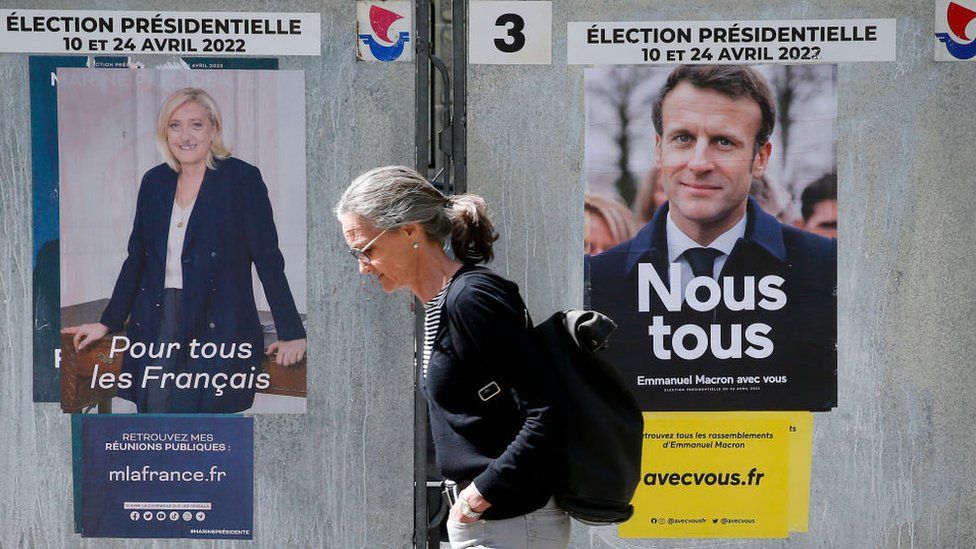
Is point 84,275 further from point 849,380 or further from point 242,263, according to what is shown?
point 849,380

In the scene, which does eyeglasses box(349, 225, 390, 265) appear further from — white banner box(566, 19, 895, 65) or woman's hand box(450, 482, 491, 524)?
white banner box(566, 19, 895, 65)

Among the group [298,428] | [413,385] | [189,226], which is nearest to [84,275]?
[189,226]

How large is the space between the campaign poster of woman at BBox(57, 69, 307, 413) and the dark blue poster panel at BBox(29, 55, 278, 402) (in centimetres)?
4

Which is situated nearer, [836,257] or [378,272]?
[378,272]

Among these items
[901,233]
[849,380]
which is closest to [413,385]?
[849,380]

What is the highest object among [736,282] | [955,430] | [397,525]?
[736,282]

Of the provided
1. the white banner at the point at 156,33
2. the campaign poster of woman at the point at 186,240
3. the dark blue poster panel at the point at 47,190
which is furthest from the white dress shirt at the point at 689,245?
the dark blue poster panel at the point at 47,190

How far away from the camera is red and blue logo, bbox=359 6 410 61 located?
4871 mm

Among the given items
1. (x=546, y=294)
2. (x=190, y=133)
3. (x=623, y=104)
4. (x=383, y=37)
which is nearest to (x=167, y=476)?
(x=190, y=133)

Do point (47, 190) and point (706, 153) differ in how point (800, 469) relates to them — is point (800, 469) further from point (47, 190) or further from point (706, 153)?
point (47, 190)

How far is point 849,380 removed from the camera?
194 inches

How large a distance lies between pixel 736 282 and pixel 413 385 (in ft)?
4.75

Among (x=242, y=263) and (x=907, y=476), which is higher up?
(x=242, y=263)

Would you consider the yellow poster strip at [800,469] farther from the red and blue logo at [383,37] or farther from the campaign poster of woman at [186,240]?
the red and blue logo at [383,37]
